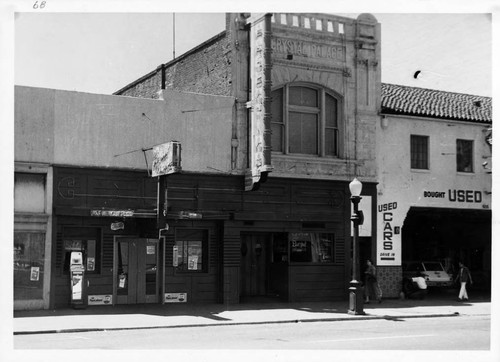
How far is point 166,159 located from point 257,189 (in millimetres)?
4038

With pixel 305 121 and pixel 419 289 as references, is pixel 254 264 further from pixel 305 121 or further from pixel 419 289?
pixel 419 289

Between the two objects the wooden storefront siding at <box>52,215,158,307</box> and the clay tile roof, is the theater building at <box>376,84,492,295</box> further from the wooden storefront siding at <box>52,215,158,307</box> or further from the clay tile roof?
the wooden storefront siding at <box>52,215,158,307</box>

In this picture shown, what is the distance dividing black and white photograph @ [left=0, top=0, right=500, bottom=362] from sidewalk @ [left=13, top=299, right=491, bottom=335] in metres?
0.10

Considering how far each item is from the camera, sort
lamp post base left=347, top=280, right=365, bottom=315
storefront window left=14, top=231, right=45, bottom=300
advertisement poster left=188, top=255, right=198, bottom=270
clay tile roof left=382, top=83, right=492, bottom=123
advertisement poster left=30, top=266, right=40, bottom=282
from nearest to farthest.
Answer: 1. storefront window left=14, top=231, right=45, bottom=300
2. advertisement poster left=30, top=266, right=40, bottom=282
3. lamp post base left=347, top=280, right=365, bottom=315
4. advertisement poster left=188, top=255, right=198, bottom=270
5. clay tile roof left=382, top=83, right=492, bottom=123

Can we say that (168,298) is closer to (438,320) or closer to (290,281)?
(290,281)

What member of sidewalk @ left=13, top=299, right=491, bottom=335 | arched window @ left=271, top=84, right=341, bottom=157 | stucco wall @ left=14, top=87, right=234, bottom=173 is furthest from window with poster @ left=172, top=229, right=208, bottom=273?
arched window @ left=271, top=84, right=341, bottom=157

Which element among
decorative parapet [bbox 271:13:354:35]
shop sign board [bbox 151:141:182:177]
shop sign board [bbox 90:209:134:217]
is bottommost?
shop sign board [bbox 90:209:134:217]

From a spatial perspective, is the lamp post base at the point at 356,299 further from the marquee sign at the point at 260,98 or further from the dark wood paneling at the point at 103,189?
the dark wood paneling at the point at 103,189

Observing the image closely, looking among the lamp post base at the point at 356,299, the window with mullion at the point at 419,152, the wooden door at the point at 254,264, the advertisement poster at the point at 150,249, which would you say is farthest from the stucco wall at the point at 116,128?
the window with mullion at the point at 419,152

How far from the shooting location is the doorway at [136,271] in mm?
24359

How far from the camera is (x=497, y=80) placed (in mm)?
13273

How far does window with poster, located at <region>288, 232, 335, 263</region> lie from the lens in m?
27.0

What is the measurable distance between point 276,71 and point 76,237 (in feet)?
29.1

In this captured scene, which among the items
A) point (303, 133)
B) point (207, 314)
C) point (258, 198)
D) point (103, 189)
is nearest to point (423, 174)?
point (303, 133)
